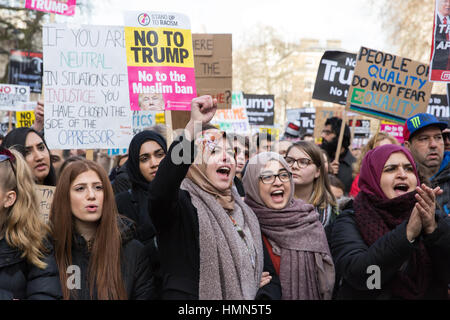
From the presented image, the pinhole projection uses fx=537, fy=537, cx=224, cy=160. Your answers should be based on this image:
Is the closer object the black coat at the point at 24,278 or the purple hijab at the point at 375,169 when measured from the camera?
the black coat at the point at 24,278

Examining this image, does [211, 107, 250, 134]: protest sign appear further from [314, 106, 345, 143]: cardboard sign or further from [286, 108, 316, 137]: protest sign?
[286, 108, 316, 137]: protest sign

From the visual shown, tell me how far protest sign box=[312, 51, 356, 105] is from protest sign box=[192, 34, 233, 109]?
5.96 feet

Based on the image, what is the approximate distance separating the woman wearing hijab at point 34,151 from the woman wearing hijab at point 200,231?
1.77 m

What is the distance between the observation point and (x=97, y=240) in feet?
9.77

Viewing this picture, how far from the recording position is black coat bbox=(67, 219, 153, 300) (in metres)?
2.88

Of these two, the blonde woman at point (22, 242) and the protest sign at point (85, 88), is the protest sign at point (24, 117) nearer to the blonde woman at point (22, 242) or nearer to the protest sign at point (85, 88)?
the protest sign at point (85, 88)

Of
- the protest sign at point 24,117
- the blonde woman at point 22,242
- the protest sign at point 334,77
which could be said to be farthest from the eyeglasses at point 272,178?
the protest sign at point 24,117

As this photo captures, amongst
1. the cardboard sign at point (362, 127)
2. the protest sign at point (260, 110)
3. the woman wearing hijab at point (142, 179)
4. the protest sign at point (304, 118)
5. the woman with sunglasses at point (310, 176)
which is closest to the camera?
the woman wearing hijab at point (142, 179)

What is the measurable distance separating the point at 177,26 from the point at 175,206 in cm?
244

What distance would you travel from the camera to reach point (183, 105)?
4648 millimetres

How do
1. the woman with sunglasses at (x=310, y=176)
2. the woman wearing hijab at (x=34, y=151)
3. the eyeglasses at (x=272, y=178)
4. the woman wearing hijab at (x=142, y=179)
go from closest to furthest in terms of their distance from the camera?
the eyeglasses at (x=272, y=178) → the woman wearing hijab at (x=142, y=179) → the woman with sunglasses at (x=310, y=176) → the woman wearing hijab at (x=34, y=151)

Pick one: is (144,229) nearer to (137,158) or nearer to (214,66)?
(137,158)

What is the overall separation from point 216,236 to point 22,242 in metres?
1.01

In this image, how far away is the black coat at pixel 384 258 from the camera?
267cm
